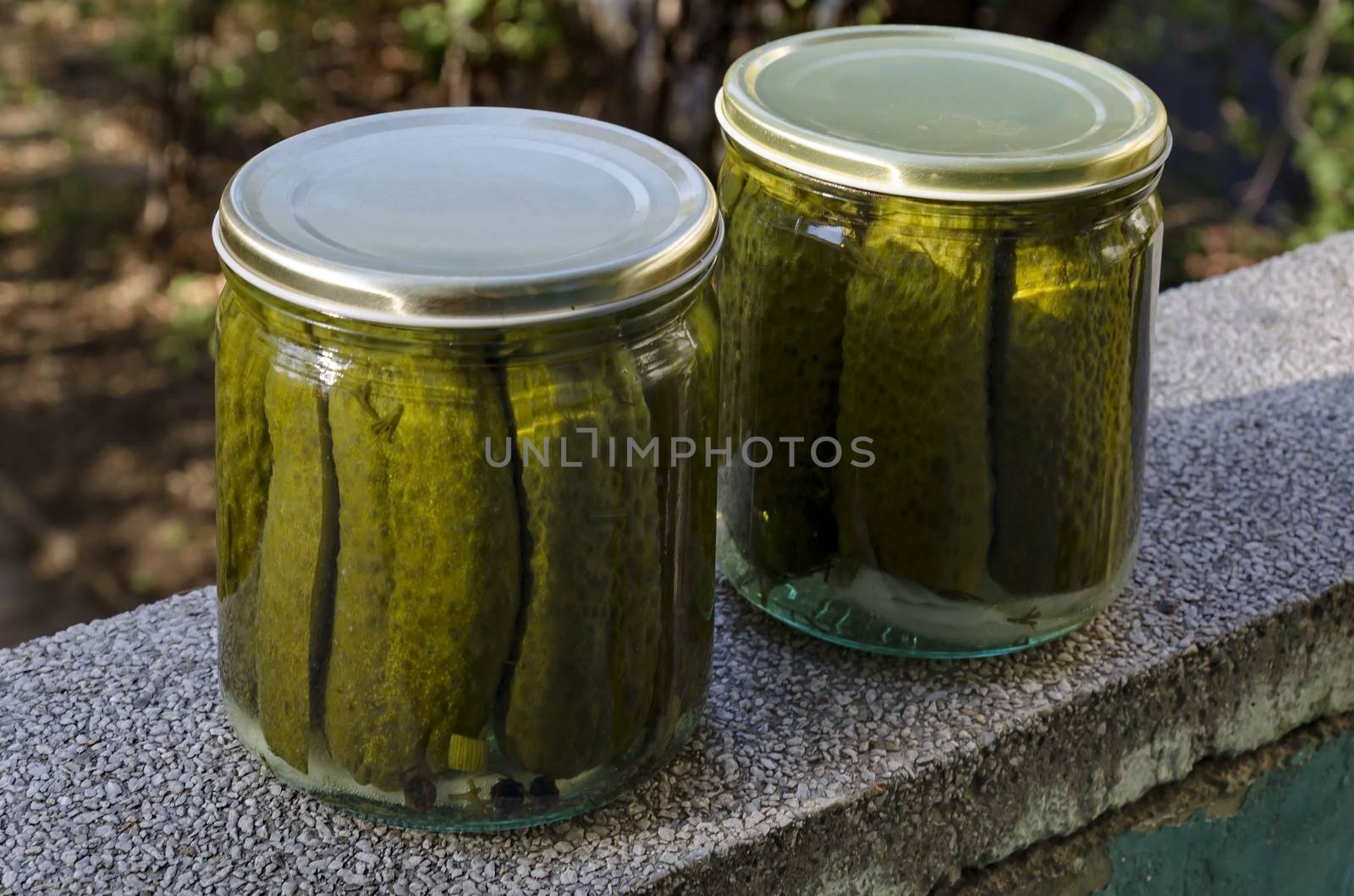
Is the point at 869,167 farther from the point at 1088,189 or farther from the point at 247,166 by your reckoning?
the point at 247,166

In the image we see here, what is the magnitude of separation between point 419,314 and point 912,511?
421 mm

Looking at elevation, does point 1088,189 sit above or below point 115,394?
above

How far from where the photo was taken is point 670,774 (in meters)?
1.10

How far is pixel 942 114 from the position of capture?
1069 mm

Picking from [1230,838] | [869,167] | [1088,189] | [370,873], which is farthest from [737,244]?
[1230,838]

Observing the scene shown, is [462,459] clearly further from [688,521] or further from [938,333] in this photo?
[938,333]

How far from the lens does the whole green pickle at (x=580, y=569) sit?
34.4 inches

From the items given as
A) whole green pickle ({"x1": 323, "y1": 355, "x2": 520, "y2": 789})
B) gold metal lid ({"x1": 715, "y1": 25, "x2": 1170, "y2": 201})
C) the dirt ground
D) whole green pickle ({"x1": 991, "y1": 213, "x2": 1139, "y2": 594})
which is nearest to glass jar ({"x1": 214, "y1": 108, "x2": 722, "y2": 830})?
whole green pickle ({"x1": 323, "y1": 355, "x2": 520, "y2": 789})

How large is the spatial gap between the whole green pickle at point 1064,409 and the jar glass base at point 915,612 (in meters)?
0.03

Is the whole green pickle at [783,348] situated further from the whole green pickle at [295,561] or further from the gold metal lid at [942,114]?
the whole green pickle at [295,561]

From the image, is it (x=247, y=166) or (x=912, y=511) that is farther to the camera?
(x=912, y=511)

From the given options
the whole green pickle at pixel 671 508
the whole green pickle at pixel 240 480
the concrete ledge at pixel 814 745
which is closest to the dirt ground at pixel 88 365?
the concrete ledge at pixel 814 745

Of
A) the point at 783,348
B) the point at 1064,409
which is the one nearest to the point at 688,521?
the point at 783,348

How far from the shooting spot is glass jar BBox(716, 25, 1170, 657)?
3.30 feet
